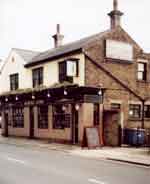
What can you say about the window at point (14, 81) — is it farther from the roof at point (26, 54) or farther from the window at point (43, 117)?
the window at point (43, 117)

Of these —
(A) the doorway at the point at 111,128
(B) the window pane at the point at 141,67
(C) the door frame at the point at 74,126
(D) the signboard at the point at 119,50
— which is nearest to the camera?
(A) the doorway at the point at 111,128

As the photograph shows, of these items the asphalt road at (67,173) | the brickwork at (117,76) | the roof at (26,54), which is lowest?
the asphalt road at (67,173)

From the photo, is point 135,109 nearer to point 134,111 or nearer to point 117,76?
point 134,111

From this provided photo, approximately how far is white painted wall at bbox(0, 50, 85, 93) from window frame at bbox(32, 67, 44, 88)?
42 cm

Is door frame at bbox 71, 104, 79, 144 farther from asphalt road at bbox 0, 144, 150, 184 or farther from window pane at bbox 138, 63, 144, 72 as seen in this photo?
asphalt road at bbox 0, 144, 150, 184

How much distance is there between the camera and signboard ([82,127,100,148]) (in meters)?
21.6

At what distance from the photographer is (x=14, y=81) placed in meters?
32.8

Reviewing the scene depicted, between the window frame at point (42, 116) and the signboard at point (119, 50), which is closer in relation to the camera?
the signboard at point (119, 50)

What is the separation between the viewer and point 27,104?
29516 millimetres

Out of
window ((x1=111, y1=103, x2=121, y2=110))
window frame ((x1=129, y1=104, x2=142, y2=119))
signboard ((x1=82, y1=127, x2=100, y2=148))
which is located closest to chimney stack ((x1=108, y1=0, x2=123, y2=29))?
window ((x1=111, y1=103, x2=121, y2=110))

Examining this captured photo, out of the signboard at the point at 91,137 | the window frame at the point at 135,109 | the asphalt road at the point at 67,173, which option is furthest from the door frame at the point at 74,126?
the asphalt road at the point at 67,173

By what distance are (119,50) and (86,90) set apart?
17.9 ft

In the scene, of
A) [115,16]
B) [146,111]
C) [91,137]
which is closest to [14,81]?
[115,16]

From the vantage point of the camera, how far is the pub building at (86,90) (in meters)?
23.6
